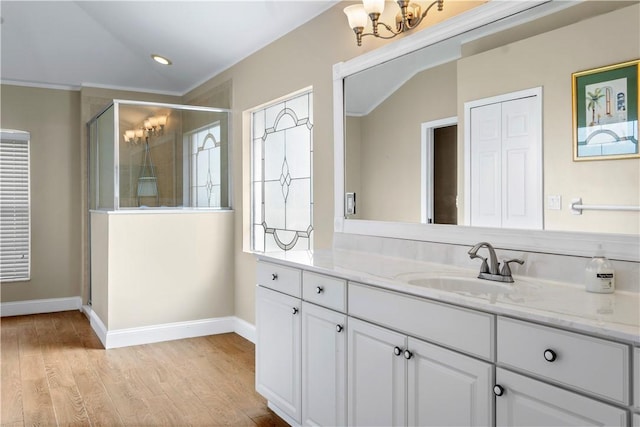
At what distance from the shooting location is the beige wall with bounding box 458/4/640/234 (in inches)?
64.1

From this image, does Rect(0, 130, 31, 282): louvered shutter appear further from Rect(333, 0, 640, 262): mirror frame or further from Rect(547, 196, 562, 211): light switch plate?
Rect(547, 196, 562, 211): light switch plate

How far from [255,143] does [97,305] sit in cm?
199

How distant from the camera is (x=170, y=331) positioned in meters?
4.23

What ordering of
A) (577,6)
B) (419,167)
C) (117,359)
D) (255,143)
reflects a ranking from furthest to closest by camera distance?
(255,143) < (117,359) < (419,167) < (577,6)

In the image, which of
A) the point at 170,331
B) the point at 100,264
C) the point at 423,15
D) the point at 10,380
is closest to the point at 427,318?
the point at 423,15

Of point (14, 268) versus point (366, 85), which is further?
point (14, 268)

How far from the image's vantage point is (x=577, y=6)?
5.85ft

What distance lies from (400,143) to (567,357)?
150 cm

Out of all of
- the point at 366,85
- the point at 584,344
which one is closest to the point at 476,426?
the point at 584,344

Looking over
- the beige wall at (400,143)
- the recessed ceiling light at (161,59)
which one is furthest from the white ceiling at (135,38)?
the beige wall at (400,143)

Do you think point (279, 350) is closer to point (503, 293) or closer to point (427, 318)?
point (427, 318)

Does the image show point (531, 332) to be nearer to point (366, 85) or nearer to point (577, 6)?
point (577, 6)

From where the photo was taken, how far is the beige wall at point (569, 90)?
1.63 meters

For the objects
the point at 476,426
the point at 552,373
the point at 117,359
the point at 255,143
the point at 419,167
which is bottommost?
the point at 117,359
